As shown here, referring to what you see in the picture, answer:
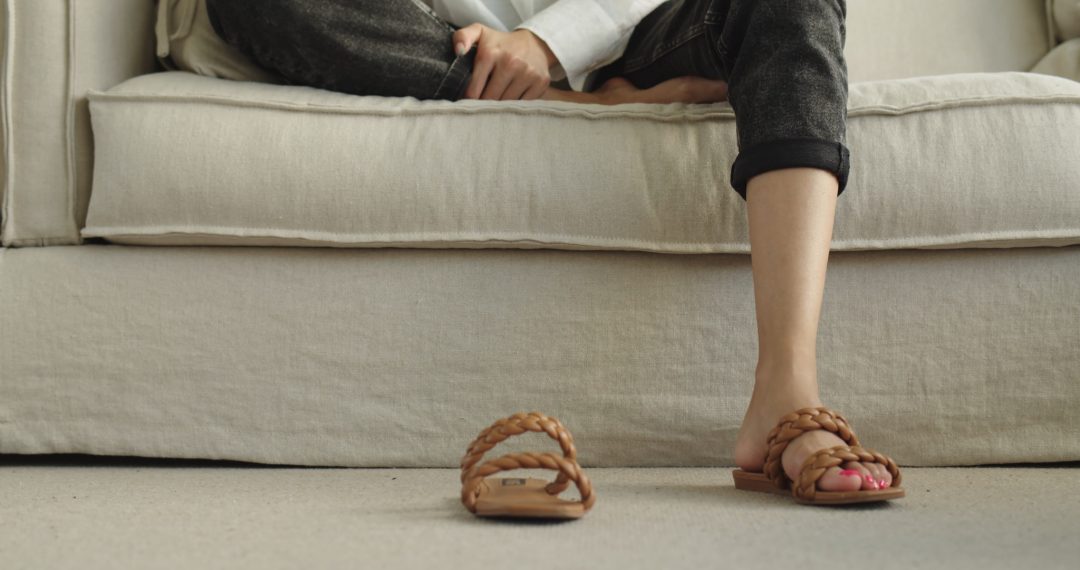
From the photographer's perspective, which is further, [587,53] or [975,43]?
[975,43]

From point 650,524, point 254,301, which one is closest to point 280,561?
point 650,524

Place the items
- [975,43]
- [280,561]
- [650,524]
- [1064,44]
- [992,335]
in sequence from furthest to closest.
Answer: [975,43], [1064,44], [992,335], [650,524], [280,561]

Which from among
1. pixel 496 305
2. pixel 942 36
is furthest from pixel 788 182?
pixel 942 36

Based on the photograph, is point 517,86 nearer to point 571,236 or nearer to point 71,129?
point 571,236

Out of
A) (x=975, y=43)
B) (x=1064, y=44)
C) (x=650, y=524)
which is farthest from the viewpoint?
(x=975, y=43)

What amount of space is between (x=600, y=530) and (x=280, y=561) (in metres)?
0.22

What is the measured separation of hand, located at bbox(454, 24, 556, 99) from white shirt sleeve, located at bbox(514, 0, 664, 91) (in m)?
0.02

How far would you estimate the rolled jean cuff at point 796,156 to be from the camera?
0.86m

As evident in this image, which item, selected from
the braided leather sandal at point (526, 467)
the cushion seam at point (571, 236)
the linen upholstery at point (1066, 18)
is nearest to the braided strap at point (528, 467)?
the braided leather sandal at point (526, 467)

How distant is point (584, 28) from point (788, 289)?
1.47 feet

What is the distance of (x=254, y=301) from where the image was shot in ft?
3.33

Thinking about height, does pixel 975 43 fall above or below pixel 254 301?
above

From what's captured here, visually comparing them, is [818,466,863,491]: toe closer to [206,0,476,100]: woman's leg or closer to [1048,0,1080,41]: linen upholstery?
[206,0,476,100]: woman's leg

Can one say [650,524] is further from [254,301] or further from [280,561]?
[254,301]
